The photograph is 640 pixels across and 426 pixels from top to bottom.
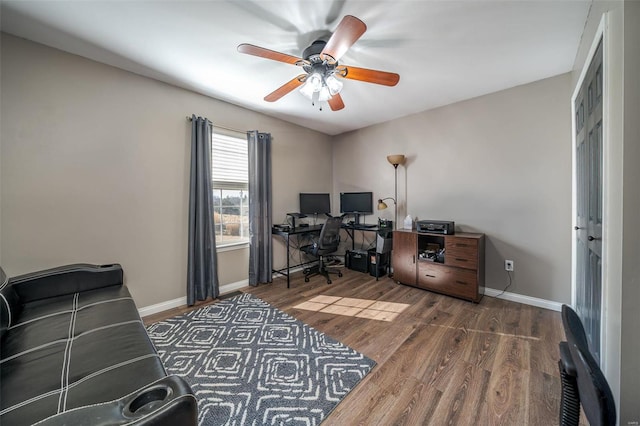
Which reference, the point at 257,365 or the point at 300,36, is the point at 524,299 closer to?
the point at 257,365

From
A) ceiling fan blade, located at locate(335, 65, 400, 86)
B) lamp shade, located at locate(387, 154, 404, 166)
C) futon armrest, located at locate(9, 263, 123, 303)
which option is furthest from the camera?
lamp shade, located at locate(387, 154, 404, 166)

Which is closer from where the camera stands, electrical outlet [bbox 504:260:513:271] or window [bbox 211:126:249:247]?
electrical outlet [bbox 504:260:513:271]

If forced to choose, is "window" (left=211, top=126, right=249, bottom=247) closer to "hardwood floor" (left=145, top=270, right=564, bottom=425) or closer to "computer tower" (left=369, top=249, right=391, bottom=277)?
"hardwood floor" (left=145, top=270, right=564, bottom=425)

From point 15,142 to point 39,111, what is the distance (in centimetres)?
30

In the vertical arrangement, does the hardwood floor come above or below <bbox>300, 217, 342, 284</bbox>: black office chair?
below

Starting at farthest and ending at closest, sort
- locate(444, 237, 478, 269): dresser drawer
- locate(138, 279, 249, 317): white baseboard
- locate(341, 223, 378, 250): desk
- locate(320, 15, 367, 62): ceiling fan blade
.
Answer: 1. locate(341, 223, 378, 250): desk
2. locate(444, 237, 478, 269): dresser drawer
3. locate(138, 279, 249, 317): white baseboard
4. locate(320, 15, 367, 62): ceiling fan blade

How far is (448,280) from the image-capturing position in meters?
2.81

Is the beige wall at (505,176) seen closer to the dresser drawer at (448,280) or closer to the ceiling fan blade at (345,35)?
the dresser drawer at (448,280)

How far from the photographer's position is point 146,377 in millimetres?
1001

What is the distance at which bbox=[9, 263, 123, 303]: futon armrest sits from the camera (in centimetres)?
164

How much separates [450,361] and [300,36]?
269 centimetres

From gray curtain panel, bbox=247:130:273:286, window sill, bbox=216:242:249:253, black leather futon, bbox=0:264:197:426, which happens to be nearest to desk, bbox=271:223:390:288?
gray curtain panel, bbox=247:130:273:286

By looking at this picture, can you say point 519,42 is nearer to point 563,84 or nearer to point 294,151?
point 563,84

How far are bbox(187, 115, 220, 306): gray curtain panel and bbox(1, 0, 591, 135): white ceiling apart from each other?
1.90 ft
